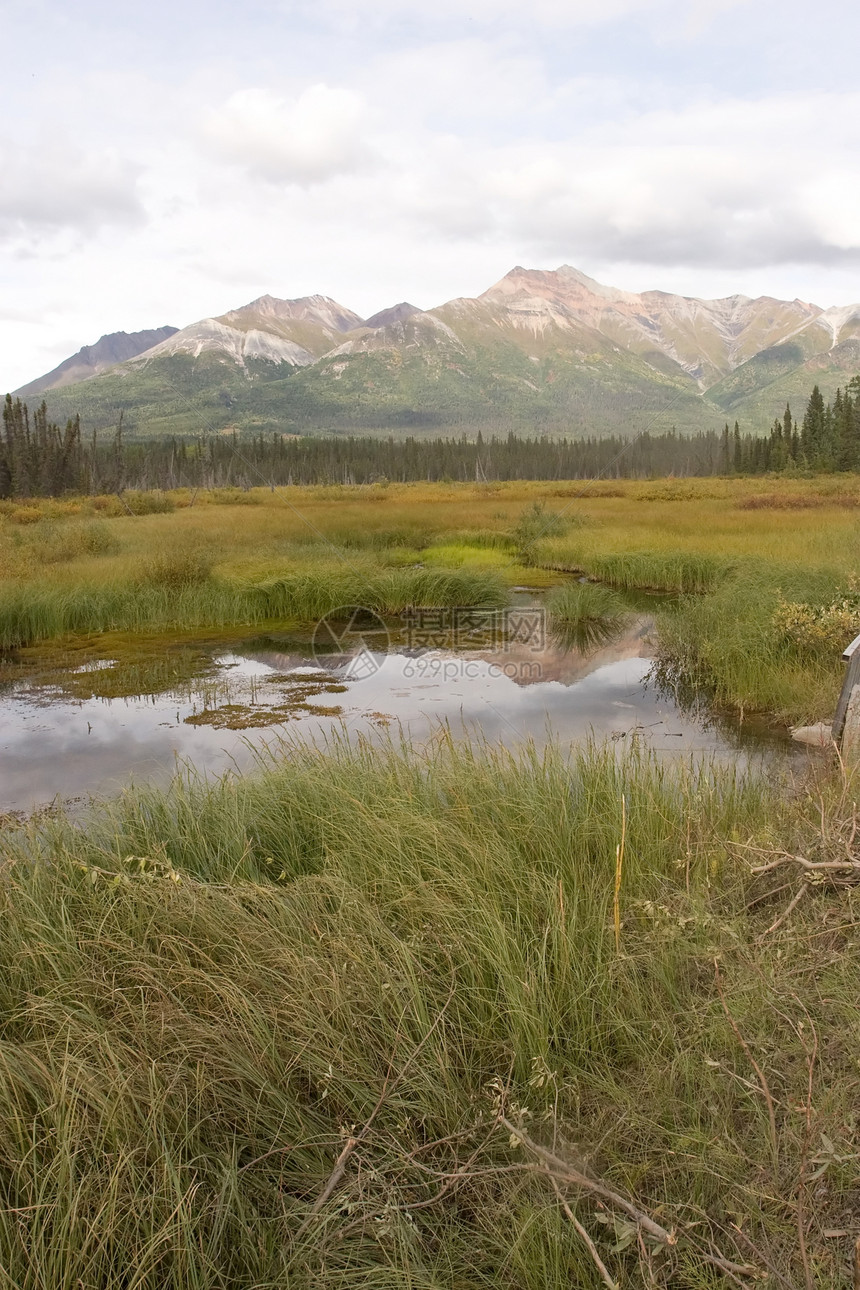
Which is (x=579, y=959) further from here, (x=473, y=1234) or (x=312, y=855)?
(x=312, y=855)

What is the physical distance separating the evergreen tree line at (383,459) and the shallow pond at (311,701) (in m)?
33.7

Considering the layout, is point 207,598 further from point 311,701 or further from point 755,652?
point 755,652

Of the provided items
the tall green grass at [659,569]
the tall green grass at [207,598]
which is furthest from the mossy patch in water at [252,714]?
the tall green grass at [659,569]

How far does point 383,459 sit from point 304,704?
99323mm

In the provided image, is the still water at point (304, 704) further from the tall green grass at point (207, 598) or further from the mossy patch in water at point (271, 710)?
the tall green grass at point (207, 598)

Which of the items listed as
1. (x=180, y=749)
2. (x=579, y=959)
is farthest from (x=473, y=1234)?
(x=180, y=749)

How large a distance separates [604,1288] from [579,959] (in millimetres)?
1419

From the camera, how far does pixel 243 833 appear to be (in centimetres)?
485

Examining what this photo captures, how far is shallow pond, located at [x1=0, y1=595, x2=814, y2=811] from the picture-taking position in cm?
827

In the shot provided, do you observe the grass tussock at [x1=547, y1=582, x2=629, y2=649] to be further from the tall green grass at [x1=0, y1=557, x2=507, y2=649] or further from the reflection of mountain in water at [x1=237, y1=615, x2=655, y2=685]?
the tall green grass at [x1=0, y1=557, x2=507, y2=649]
